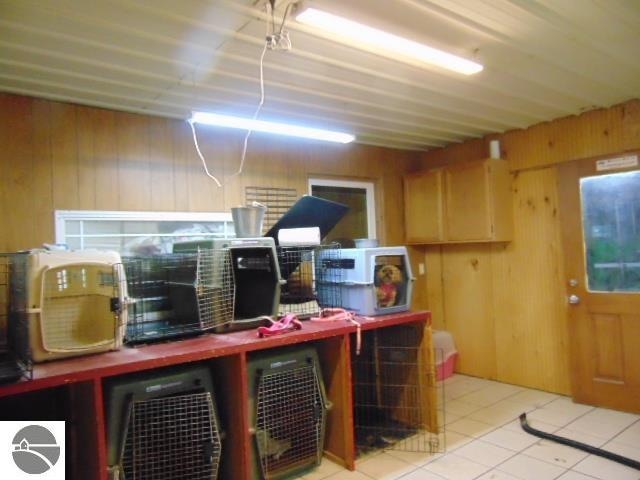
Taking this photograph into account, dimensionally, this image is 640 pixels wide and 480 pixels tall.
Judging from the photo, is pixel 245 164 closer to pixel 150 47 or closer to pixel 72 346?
pixel 150 47

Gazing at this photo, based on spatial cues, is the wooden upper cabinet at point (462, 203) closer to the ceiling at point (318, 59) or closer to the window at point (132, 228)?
the ceiling at point (318, 59)

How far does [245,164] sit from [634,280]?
10.5 ft

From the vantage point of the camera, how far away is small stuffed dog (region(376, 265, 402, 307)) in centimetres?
299

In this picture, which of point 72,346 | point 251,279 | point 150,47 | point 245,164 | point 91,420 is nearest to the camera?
point 91,420

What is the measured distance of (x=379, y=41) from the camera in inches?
78.5

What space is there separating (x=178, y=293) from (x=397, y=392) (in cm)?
178

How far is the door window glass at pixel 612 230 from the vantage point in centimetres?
336

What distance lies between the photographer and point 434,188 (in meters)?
4.39

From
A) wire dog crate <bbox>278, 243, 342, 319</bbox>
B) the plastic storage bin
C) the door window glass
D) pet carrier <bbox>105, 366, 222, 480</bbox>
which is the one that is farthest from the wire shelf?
the door window glass

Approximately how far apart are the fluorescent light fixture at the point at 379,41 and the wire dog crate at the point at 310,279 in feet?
4.27

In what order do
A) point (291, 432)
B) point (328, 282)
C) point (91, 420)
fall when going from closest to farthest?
1. point (91, 420)
2. point (291, 432)
3. point (328, 282)

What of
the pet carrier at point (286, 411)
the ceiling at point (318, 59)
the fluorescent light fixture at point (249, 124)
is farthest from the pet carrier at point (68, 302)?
the fluorescent light fixture at point (249, 124)

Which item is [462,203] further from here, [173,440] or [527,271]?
[173,440]

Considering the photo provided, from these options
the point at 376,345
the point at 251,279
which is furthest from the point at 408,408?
the point at 251,279
